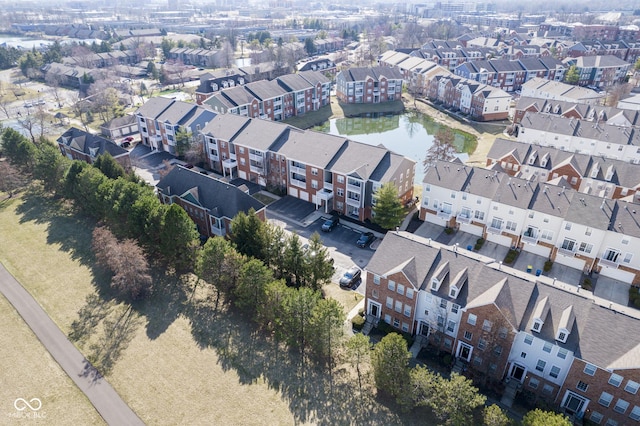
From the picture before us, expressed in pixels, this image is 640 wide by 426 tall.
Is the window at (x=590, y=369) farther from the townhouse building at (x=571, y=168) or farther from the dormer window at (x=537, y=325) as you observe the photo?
the townhouse building at (x=571, y=168)

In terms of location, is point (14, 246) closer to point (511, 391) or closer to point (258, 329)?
point (258, 329)

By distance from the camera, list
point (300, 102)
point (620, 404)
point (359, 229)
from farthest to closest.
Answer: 1. point (300, 102)
2. point (359, 229)
3. point (620, 404)

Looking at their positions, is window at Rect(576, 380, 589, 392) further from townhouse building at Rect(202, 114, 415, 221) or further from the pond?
the pond

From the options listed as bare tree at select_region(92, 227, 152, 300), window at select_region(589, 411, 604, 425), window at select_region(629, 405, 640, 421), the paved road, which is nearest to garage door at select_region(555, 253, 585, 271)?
window at select_region(589, 411, 604, 425)

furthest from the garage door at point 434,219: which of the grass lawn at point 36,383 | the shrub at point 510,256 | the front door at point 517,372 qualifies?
the grass lawn at point 36,383

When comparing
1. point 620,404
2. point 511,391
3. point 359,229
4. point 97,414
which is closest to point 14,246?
point 97,414
